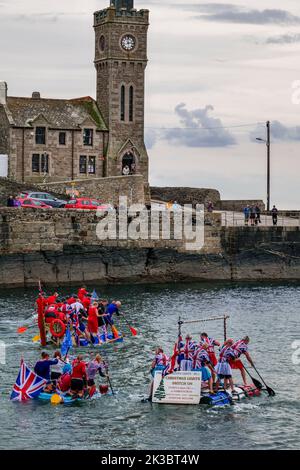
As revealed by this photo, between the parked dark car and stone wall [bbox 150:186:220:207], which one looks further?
stone wall [bbox 150:186:220:207]

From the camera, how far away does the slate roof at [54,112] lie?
92125 millimetres

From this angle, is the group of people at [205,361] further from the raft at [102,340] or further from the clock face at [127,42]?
the clock face at [127,42]

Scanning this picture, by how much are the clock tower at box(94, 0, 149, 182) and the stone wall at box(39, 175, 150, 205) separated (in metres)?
6.86

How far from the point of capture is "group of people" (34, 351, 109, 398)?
39.3 metres

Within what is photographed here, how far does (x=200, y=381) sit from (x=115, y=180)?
48.4 metres

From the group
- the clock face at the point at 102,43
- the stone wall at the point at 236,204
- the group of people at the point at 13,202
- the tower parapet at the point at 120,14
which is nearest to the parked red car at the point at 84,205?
the group of people at the point at 13,202

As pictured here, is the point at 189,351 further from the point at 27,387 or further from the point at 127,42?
the point at 127,42

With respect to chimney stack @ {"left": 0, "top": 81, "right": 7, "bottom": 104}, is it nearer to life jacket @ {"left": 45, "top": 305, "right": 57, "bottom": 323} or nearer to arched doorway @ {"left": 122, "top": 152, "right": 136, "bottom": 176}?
arched doorway @ {"left": 122, "top": 152, "right": 136, "bottom": 176}

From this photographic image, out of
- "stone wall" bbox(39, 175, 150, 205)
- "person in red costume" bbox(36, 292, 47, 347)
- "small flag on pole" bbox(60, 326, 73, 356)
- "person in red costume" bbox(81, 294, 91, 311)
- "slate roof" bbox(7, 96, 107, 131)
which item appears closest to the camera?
"small flag on pole" bbox(60, 326, 73, 356)

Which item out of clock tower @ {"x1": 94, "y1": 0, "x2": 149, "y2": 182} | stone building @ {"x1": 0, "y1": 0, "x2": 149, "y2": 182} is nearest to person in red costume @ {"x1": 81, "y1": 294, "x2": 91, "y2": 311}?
stone building @ {"x1": 0, "y1": 0, "x2": 149, "y2": 182}

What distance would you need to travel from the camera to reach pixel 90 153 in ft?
308
